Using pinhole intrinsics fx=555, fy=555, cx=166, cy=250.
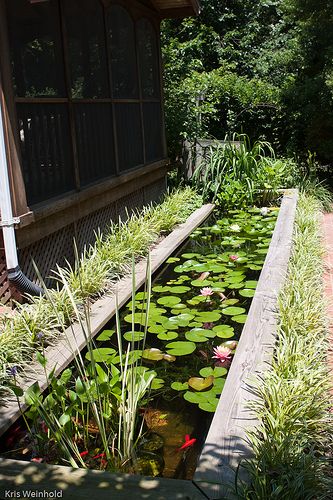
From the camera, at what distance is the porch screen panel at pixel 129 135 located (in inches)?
303

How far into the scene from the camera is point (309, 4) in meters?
10.4

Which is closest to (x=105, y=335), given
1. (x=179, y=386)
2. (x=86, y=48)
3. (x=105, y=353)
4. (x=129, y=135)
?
(x=105, y=353)

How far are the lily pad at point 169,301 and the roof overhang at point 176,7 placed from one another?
5412 millimetres

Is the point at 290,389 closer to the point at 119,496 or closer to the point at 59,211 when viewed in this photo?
→ the point at 119,496

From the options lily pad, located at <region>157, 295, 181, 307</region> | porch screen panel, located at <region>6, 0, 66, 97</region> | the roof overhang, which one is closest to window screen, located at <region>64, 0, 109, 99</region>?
porch screen panel, located at <region>6, 0, 66, 97</region>

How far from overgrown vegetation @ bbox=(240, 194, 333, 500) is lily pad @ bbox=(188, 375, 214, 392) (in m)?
0.45

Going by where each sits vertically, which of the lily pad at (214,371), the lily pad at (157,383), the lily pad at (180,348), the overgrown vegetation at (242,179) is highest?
the overgrown vegetation at (242,179)

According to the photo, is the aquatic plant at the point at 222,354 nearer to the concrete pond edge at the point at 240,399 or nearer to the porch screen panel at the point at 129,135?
the concrete pond edge at the point at 240,399

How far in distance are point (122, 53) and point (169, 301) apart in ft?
14.7

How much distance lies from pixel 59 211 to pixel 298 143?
309 inches

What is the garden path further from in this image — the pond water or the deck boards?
the deck boards

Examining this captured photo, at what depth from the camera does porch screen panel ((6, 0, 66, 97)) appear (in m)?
4.97

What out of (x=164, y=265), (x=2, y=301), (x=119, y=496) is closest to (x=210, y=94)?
(x=164, y=265)

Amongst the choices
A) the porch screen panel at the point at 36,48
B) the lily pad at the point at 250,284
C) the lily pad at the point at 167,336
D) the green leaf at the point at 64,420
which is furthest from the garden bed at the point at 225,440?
the porch screen panel at the point at 36,48
